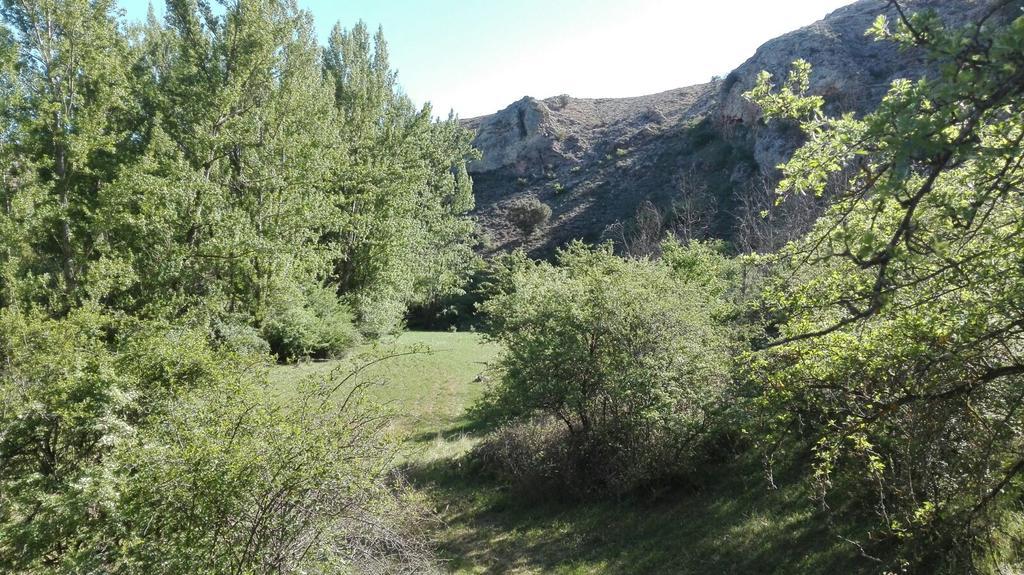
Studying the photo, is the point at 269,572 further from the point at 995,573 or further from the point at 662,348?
the point at 662,348

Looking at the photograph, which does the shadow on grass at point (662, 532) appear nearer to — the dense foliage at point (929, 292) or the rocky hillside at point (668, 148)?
the dense foliage at point (929, 292)

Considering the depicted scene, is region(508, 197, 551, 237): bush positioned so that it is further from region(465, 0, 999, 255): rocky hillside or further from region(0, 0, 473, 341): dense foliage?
region(0, 0, 473, 341): dense foliage

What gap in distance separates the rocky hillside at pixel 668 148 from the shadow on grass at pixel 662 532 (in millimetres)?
18617

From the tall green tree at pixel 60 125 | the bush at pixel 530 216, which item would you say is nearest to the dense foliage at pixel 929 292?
the tall green tree at pixel 60 125

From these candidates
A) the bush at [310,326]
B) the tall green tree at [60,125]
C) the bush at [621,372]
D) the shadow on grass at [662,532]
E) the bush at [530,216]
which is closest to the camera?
the shadow on grass at [662,532]

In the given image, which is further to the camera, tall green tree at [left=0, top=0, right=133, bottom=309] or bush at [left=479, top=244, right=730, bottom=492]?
tall green tree at [left=0, top=0, right=133, bottom=309]

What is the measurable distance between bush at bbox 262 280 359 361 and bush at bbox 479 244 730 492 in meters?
8.21

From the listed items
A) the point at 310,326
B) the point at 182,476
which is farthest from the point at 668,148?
the point at 182,476

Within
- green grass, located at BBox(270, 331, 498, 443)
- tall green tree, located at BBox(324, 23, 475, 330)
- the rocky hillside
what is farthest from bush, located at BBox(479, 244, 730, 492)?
the rocky hillside

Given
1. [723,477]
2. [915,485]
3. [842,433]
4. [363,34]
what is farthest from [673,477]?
[363,34]

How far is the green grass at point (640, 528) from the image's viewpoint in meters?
6.97

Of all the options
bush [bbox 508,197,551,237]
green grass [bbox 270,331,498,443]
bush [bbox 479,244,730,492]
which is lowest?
green grass [bbox 270,331,498,443]

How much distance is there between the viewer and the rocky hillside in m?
40.2

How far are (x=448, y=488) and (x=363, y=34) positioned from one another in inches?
860
